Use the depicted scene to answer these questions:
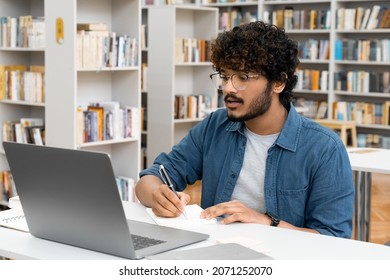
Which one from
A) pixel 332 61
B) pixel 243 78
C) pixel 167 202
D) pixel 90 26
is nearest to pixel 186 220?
pixel 167 202

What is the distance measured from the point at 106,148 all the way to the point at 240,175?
139 inches

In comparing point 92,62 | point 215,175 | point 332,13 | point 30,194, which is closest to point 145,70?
point 332,13

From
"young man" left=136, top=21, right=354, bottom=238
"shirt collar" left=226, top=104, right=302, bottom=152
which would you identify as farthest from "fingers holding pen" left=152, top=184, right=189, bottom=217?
"shirt collar" left=226, top=104, right=302, bottom=152

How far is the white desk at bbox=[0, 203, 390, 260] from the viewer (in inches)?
73.4

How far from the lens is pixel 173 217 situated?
226 cm

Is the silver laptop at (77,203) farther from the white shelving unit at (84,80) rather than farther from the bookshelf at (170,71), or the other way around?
the bookshelf at (170,71)

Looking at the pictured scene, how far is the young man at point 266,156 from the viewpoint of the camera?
229 cm

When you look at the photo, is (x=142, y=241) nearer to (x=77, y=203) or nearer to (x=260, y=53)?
(x=77, y=203)

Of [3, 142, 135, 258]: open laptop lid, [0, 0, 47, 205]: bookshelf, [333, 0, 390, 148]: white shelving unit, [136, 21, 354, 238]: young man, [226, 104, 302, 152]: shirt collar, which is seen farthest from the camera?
[333, 0, 390, 148]: white shelving unit

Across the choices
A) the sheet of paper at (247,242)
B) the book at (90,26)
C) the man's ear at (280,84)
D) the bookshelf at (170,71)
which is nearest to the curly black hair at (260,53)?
the man's ear at (280,84)

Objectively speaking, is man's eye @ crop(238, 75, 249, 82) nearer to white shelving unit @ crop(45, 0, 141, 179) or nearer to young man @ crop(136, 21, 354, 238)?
young man @ crop(136, 21, 354, 238)

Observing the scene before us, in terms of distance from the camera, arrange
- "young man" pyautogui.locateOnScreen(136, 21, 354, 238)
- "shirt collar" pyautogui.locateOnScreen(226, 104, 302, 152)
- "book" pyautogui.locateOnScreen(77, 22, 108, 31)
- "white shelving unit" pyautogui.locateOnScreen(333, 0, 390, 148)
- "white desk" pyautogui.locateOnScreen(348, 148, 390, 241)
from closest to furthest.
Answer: "young man" pyautogui.locateOnScreen(136, 21, 354, 238) < "shirt collar" pyautogui.locateOnScreen(226, 104, 302, 152) < "white desk" pyautogui.locateOnScreen(348, 148, 390, 241) < "book" pyautogui.locateOnScreen(77, 22, 108, 31) < "white shelving unit" pyautogui.locateOnScreen(333, 0, 390, 148)

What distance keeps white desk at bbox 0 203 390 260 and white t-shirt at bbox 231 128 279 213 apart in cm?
29

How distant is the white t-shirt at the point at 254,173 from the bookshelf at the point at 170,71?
4882 millimetres
